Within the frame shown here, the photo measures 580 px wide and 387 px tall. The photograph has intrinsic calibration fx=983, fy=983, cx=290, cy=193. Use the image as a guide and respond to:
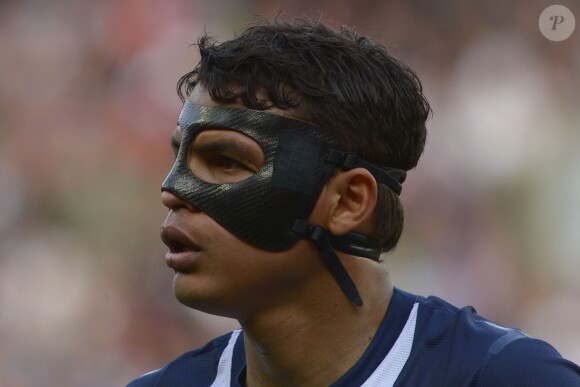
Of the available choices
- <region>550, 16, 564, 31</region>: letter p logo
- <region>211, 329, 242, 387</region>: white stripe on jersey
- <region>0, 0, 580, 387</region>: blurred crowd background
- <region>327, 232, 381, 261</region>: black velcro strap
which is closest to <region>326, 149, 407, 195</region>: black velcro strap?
<region>327, 232, 381, 261</region>: black velcro strap

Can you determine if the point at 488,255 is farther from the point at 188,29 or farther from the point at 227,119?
the point at 227,119

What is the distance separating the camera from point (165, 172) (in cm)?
662

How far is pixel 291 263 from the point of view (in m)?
2.79

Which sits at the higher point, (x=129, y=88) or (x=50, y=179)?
(x=129, y=88)

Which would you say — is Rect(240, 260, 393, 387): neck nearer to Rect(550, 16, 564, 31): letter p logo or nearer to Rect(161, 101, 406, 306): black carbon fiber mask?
Rect(161, 101, 406, 306): black carbon fiber mask

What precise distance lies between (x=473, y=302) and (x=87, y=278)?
249 cm

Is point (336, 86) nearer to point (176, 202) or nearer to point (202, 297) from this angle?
point (176, 202)

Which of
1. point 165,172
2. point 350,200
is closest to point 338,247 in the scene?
point 350,200

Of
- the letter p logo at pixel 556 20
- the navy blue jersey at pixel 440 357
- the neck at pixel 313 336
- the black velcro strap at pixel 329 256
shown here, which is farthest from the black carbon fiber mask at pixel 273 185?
the letter p logo at pixel 556 20

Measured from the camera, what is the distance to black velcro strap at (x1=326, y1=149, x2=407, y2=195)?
9.24 feet

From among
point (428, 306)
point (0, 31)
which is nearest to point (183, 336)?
point (0, 31)

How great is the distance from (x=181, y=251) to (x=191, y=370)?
0.60 metres

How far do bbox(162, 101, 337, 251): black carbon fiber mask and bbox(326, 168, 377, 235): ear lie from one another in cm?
5

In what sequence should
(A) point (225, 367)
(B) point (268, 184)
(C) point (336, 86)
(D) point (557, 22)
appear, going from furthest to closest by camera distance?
(D) point (557, 22), (A) point (225, 367), (C) point (336, 86), (B) point (268, 184)
